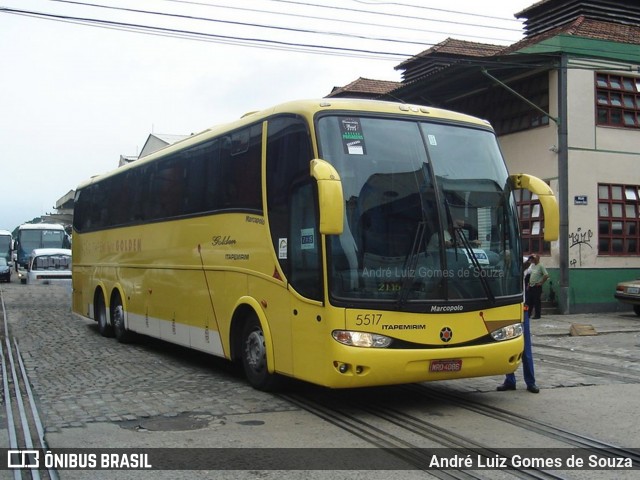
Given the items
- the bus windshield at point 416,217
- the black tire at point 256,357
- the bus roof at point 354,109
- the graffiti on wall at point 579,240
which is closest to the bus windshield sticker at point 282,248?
the bus windshield at point 416,217

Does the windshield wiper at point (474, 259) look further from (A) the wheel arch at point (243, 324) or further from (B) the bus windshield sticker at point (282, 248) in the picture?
(A) the wheel arch at point (243, 324)

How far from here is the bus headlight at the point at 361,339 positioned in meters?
7.10

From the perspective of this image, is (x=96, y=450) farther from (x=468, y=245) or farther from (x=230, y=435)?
(x=468, y=245)

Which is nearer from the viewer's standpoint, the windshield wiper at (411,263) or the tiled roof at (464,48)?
the windshield wiper at (411,263)

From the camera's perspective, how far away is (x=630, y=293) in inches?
770

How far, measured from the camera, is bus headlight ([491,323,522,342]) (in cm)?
780

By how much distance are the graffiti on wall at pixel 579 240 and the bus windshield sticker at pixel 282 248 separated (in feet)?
46.1

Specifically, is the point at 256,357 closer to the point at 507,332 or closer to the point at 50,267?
the point at 507,332

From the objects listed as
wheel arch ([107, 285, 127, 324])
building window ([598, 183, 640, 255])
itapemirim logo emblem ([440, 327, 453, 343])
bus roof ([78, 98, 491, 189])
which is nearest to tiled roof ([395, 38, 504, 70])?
building window ([598, 183, 640, 255])

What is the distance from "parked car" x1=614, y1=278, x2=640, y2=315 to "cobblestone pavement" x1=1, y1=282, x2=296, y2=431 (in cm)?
1234

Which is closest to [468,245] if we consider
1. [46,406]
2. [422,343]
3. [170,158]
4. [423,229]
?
[423,229]

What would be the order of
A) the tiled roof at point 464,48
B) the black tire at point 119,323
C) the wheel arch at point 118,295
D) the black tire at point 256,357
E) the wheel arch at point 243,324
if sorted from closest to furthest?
the wheel arch at point 243,324 → the black tire at point 256,357 → the wheel arch at point 118,295 → the black tire at point 119,323 → the tiled roof at point 464,48

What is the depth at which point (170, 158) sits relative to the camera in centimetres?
1172

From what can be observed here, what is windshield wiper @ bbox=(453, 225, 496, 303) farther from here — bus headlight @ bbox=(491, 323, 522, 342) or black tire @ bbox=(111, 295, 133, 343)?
black tire @ bbox=(111, 295, 133, 343)
